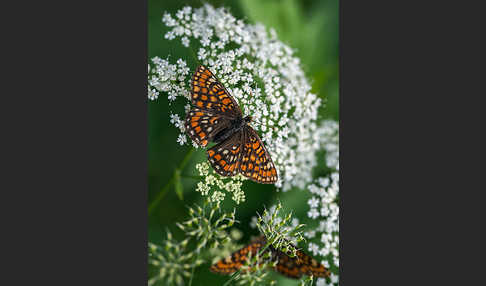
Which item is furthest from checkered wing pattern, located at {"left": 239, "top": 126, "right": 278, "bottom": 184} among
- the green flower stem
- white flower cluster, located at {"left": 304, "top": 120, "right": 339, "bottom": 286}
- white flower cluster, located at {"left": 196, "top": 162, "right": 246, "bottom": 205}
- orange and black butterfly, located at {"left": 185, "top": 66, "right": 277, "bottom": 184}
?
white flower cluster, located at {"left": 304, "top": 120, "right": 339, "bottom": 286}

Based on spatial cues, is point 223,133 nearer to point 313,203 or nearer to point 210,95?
point 210,95

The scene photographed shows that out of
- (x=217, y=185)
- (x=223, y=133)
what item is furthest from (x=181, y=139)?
(x=217, y=185)

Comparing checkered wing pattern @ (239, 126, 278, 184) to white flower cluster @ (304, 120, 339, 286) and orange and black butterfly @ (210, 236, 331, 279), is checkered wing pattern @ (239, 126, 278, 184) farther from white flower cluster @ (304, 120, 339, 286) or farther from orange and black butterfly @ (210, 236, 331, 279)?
white flower cluster @ (304, 120, 339, 286)

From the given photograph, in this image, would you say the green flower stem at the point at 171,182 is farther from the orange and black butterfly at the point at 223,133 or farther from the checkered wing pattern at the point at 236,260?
the checkered wing pattern at the point at 236,260

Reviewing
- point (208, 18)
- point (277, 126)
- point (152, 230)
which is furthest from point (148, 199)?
point (208, 18)

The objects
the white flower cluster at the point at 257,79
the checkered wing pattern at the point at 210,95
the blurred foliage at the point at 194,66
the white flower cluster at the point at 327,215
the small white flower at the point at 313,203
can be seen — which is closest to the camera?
the blurred foliage at the point at 194,66

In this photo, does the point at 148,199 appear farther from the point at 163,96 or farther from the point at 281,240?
the point at 281,240

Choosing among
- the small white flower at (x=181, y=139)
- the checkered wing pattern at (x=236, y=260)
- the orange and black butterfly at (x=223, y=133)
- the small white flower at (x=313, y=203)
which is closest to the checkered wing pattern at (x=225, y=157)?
the orange and black butterfly at (x=223, y=133)
